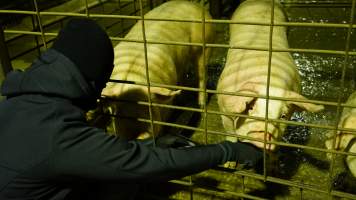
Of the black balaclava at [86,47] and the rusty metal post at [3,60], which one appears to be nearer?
the black balaclava at [86,47]

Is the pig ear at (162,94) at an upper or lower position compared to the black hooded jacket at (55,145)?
lower

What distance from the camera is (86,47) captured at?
1814mm

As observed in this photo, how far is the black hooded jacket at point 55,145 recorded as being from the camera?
5.81ft

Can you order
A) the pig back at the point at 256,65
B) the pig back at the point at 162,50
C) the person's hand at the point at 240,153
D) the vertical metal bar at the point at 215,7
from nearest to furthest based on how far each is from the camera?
the person's hand at the point at 240,153
the pig back at the point at 256,65
the pig back at the point at 162,50
the vertical metal bar at the point at 215,7

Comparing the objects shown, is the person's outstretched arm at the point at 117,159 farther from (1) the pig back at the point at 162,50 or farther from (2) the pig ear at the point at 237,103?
(1) the pig back at the point at 162,50

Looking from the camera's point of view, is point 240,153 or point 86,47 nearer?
point 86,47

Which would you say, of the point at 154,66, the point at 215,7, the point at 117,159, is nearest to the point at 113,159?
the point at 117,159

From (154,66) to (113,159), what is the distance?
178cm

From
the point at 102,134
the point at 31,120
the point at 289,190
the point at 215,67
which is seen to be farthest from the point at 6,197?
the point at 215,67

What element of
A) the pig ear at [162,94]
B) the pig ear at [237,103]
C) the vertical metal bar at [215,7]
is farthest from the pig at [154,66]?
the vertical metal bar at [215,7]

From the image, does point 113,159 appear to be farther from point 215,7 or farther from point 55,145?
point 215,7

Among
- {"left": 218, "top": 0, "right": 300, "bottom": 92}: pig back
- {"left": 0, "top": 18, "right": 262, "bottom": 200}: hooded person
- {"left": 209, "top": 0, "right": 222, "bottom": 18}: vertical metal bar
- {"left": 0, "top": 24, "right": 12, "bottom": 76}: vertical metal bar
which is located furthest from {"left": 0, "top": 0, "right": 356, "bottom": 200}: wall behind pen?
{"left": 0, "top": 18, "right": 262, "bottom": 200}: hooded person

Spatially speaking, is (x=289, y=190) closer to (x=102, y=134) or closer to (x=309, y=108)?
(x=309, y=108)

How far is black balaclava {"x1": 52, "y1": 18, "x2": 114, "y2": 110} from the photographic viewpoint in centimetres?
181
